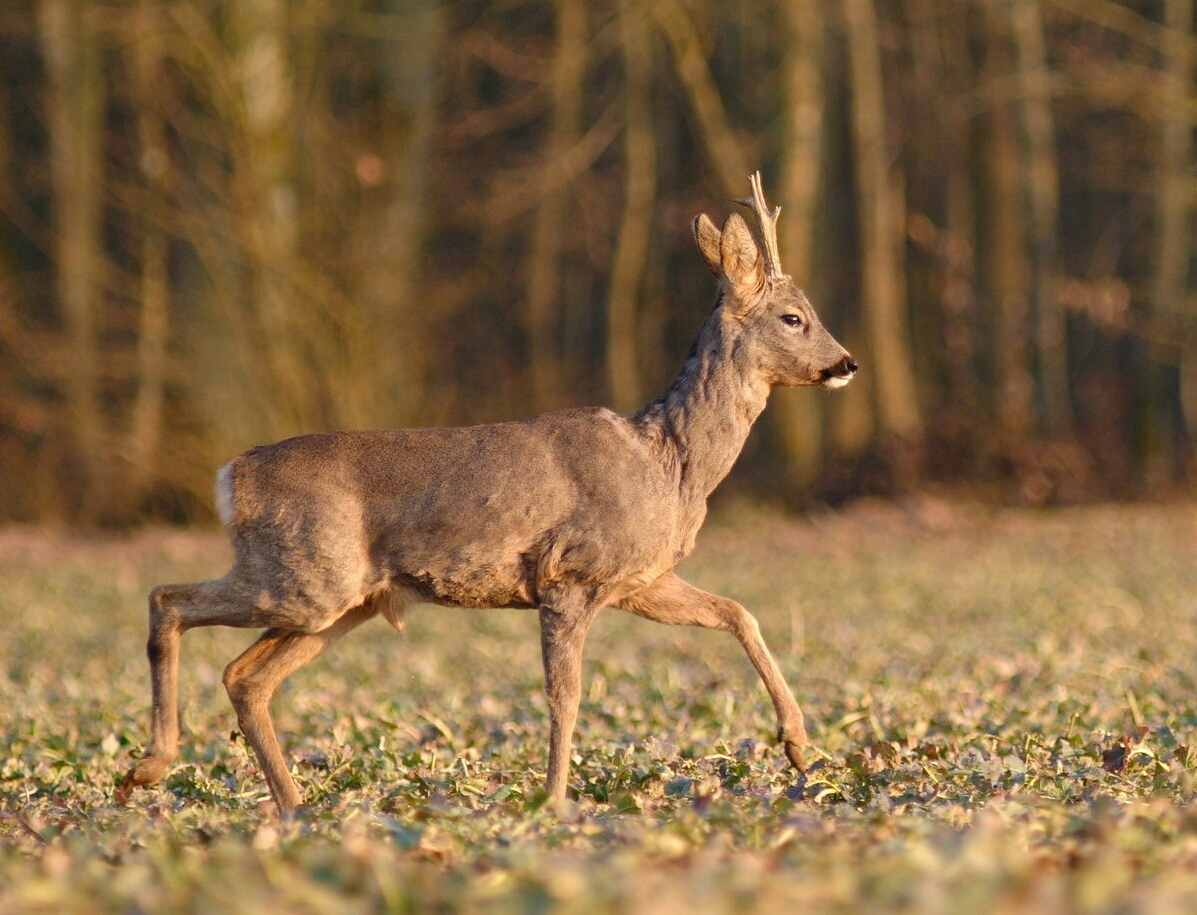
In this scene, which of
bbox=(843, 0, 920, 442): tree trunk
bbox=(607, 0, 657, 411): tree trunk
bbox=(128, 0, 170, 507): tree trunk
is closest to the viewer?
bbox=(128, 0, 170, 507): tree trunk

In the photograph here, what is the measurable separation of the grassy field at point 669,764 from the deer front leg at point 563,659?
0.23 meters

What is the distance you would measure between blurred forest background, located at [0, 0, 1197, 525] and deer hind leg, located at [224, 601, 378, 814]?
1212cm

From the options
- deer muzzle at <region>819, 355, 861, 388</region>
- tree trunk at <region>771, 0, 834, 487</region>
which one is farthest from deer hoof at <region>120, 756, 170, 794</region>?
tree trunk at <region>771, 0, 834, 487</region>

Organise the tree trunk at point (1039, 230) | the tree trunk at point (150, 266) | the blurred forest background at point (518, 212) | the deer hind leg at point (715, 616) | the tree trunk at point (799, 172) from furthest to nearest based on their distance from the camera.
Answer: the tree trunk at point (1039, 230)
the tree trunk at point (799, 172)
the blurred forest background at point (518, 212)
the tree trunk at point (150, 266)
the deer hind leg at point (715, 616)

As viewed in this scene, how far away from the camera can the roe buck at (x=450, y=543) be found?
6.27 meters

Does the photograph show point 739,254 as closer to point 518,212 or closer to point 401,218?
point 401,218

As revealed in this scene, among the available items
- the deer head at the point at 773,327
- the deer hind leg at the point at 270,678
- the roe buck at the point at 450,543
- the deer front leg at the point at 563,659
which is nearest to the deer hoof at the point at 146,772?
the roe buck at the point at 450,543

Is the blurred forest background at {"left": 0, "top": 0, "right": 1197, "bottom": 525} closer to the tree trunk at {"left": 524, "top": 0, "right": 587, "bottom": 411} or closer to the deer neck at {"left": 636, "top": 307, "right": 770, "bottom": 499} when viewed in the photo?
the tree trunk at {"left": 524, "top": 0, "right": 587, "bottom": 411}

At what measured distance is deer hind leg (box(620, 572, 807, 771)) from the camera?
6.55 meters

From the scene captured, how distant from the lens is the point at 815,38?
2136cm

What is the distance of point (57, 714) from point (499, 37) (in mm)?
18330

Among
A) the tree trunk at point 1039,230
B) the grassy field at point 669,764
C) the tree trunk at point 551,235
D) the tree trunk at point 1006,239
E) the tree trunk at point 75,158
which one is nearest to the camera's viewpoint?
the grassy field at point 669,764

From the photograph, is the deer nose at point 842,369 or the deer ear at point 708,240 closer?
the deer ear at point 708,240

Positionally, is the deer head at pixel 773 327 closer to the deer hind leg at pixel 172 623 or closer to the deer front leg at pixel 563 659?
the deer front leg at pixel 563 659
